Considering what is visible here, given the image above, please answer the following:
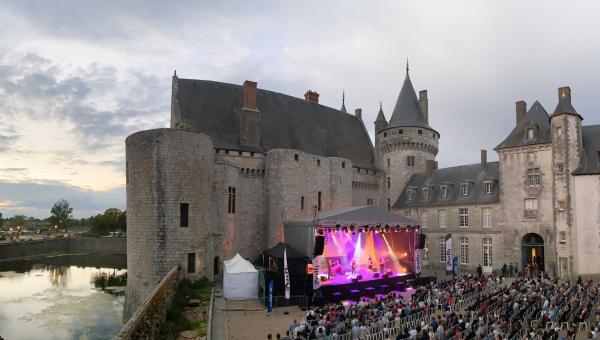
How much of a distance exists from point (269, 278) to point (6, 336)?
1477 centimetres

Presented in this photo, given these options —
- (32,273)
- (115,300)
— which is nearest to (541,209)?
(115,300)

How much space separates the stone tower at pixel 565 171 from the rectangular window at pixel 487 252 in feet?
14.5

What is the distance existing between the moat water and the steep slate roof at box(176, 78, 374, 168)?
43.6ft

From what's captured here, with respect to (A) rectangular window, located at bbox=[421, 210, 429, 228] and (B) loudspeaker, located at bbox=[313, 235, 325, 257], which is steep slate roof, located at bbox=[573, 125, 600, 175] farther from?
(B) loudspeaker, located at bbox=[313, 235, 325, 257]

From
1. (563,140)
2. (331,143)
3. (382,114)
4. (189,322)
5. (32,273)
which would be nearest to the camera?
(189,322)

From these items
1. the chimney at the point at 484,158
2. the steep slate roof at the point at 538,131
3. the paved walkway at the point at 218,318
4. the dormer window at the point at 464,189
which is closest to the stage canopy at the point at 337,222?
the paved walkway at the point at 218,318

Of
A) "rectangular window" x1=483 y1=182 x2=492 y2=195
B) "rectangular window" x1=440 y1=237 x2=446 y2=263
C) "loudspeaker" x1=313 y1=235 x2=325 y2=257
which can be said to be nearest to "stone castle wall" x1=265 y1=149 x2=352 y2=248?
"loudspeaker" x1=313 y1=235 x2=325 y2=257

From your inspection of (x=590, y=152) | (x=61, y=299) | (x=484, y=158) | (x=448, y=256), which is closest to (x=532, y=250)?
(x=448, y=256)

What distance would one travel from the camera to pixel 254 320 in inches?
665

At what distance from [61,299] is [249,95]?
69.6ft

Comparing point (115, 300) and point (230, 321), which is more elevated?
point (230, 321)

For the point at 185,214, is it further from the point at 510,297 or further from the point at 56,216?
the point at 56,216

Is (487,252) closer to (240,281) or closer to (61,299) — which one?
(240,281)

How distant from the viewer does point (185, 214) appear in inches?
856
